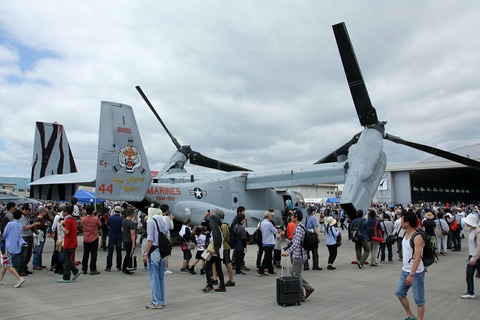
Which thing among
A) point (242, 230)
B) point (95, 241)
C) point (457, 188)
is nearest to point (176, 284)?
point (242, 230)

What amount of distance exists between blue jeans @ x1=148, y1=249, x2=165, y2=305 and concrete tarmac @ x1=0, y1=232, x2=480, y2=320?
227mm

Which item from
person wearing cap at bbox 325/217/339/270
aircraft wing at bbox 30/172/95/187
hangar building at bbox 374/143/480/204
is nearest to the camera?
person wearing cap at bbox 325/217/339/270

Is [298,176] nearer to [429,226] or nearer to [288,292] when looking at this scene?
[429,226]

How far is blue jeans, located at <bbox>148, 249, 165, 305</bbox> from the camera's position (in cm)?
642

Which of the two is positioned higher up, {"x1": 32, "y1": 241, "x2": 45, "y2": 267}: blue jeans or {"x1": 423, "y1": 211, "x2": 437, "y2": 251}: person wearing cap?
{"x1": 423, "y1": 211, "x2": 437, "y2": 251}: person wearing cap

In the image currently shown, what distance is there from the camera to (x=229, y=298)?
23.4 ft

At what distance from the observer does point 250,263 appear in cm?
1178

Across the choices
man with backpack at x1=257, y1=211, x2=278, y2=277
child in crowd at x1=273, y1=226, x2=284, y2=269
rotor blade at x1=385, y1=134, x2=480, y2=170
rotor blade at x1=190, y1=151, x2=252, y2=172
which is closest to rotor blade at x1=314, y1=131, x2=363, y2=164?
rotor blade at x1=385, y1=134, x2=480, y2=170

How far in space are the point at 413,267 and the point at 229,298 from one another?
3.57 m

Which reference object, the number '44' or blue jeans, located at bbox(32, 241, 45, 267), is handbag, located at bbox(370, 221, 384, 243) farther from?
blue jeans, located at bbox(32, 241, 45, 267)

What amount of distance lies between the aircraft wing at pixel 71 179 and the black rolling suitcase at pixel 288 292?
33.4ft

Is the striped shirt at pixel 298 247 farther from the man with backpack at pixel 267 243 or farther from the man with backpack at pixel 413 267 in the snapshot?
the man with backpack at pixel 267 243

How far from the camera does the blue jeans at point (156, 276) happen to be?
6.42 meters

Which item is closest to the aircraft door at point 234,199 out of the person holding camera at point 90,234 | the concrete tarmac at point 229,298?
the concrete tarmac at point 229,298
